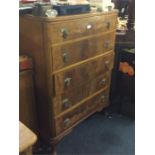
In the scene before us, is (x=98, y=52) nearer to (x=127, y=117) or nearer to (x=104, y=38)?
(x=104, y=38)

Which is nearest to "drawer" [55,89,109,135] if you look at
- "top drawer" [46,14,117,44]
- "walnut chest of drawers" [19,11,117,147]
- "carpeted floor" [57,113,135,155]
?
"walnut chest of drawers" [19,11,117,147]

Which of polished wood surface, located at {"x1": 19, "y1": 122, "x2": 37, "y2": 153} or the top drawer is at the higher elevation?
the top drawer

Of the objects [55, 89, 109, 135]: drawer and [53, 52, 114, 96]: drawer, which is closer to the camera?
[53, 52, 114, 96]: drawer

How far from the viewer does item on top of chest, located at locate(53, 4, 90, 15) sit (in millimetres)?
1421

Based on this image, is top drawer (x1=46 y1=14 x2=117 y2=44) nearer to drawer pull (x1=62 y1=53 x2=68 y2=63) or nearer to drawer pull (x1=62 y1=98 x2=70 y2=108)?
drawer pull (x1=62 y1=53 x2=68 y2=63)

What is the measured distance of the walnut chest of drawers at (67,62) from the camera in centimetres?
141

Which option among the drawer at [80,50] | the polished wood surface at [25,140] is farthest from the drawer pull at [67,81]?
the polished wood surface at [25,140]

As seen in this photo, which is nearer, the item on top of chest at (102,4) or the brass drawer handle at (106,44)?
the item on top of chest at (102,4)

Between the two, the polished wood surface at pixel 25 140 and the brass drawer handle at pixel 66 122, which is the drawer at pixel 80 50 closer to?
the brass drawer handle at pixel 66 122

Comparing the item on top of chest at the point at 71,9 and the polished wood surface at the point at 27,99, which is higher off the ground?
the item on top of chest at the point at 71,9

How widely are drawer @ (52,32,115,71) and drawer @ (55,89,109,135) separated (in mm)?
399

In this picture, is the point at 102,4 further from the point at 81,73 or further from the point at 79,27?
the point at 81,73
